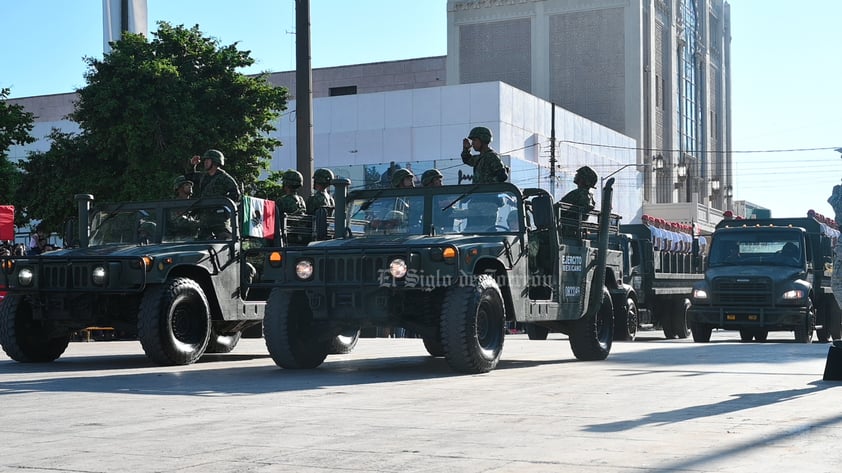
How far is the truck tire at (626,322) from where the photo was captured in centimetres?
1577

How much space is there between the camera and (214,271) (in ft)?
44.2

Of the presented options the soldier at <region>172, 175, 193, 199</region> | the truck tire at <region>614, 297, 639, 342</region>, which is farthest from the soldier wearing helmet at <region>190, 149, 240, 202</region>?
the truck tire at <region>614, 297, 639, 342</region>

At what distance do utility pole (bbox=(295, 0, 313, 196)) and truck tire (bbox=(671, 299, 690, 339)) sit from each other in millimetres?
9576

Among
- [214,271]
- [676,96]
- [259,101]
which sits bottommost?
[214,271]

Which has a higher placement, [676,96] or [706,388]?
[676,96]

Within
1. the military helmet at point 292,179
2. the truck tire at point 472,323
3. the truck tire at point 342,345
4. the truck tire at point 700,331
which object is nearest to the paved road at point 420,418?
the truck tire at point 472,323

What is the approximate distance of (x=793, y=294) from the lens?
2053 cm

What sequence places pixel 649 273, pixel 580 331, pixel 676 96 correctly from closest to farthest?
pixel 580 331
pixel 649 273
pixel 676 96

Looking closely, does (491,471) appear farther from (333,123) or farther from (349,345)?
(333,123)

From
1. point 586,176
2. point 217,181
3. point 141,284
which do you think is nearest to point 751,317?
point 586,176

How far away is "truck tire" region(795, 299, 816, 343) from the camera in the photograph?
2053 cm

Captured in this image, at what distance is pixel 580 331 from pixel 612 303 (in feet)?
3.35

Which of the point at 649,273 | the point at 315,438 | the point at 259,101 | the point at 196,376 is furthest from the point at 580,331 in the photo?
the point at 259,101

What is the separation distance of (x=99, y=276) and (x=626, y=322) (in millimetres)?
7842
